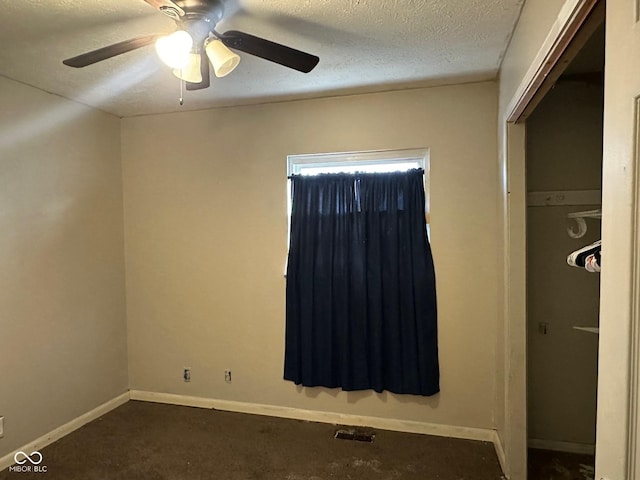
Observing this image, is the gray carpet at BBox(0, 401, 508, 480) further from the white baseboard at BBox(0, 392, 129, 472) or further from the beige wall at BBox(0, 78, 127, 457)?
the beige wall at BBox(0, 78, 127, 457)

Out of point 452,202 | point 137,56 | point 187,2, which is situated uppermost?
point 137,56

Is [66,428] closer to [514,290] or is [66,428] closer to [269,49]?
[269,49]

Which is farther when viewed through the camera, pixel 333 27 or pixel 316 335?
pixel 316 335

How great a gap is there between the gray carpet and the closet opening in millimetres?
516

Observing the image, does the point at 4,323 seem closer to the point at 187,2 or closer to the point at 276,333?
the point at 276,333

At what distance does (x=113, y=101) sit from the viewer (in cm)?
307

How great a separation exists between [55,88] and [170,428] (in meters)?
2.58

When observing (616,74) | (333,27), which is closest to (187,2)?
(333,27)

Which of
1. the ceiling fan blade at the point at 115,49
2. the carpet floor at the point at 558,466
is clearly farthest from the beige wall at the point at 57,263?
the carpet floor at the point at 558,466

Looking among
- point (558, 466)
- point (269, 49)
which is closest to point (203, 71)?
point (269, 49)

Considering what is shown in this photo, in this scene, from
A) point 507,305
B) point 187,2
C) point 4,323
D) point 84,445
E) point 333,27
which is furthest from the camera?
point 84,445

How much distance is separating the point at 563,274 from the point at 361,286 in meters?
1.34

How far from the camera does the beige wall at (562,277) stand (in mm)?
2561

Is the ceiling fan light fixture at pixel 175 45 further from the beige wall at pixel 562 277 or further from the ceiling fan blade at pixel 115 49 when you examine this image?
the beige wall at pixel 562 277
